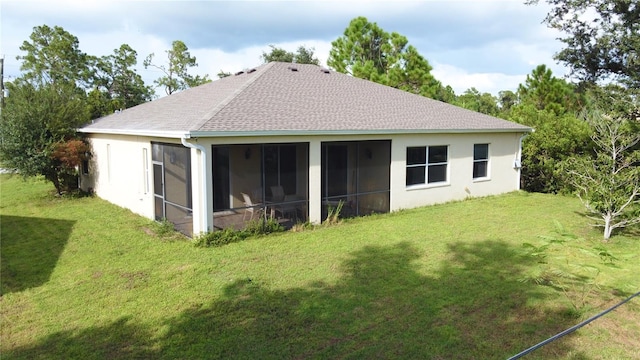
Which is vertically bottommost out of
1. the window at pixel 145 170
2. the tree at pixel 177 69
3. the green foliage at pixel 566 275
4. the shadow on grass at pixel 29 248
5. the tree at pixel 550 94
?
the shadow on grass at pixel 29 248

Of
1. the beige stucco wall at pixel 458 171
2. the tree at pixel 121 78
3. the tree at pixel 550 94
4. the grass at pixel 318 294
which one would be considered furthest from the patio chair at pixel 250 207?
the tree at pixel 121 78

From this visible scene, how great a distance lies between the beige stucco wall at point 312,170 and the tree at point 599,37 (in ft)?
13.9

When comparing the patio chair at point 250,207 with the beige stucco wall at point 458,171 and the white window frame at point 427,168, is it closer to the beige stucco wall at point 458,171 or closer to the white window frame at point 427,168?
the beige stucco wall at point 458,171

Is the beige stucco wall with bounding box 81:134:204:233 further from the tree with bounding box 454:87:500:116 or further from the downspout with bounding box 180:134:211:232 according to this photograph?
the tree with bounding box 454:87:500:116

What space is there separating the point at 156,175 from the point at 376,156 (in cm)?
633

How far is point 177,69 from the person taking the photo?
41.9 metres

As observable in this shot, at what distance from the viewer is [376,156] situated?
12.9m

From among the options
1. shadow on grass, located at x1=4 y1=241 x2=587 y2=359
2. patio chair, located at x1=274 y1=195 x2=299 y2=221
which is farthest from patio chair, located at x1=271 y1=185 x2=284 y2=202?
shadow on grass, located at x1=4 y1=241 x2=587 y2=359

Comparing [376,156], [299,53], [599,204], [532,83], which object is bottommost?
[599,204]

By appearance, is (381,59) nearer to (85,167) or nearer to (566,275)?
(85,167)

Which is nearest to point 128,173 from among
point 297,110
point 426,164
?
point 297,110

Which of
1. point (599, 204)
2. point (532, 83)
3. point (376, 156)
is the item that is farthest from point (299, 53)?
point (599, 204)

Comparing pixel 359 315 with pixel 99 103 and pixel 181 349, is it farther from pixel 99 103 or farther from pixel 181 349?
pixel 99 103

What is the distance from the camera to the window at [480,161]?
50.6ft
